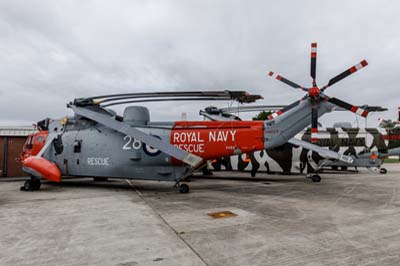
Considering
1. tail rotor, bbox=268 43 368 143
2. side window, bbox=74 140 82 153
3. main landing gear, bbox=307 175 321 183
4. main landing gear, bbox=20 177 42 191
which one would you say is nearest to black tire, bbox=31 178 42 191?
main landing gear, bbox=20 177 42 191

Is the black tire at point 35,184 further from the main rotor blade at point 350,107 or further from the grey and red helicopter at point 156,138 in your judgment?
the main rotor blade at point 350,107

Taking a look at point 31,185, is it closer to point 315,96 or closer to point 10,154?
point 10,154

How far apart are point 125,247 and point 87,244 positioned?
0.77 m

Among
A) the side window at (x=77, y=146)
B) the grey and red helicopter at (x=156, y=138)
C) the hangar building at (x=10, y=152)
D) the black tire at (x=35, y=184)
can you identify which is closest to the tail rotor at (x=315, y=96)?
the grey and red helicopter at (x=156, y=138)

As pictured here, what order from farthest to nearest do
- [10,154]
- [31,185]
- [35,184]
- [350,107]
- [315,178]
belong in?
[10,154]
[315,178]
[35,184]
[31,185]
[350,107]

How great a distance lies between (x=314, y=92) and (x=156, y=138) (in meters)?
6.45

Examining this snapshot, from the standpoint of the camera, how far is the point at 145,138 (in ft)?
34.4

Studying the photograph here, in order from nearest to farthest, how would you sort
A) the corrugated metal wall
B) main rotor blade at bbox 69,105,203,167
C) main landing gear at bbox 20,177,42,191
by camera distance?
main rotor blade at bbox 69,105,203,167
main landing gear at bbox 20,177,42,191
the corrugated metal wall

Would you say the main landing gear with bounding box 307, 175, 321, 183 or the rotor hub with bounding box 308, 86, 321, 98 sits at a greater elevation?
the rotor hub with bounding box 308, 86, 321, 98

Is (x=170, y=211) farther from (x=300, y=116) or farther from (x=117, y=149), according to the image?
(x=300, y=116)

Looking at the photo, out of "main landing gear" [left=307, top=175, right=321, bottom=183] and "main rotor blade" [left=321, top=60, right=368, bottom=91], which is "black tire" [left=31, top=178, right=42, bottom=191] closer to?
"main rotor blade" [left=321, top=60, right=368, bottom=91]

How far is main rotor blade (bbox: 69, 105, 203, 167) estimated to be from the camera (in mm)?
9977

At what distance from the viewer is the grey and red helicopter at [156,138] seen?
10.6 m

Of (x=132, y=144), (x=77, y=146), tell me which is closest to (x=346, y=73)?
(x=132, y=144)
